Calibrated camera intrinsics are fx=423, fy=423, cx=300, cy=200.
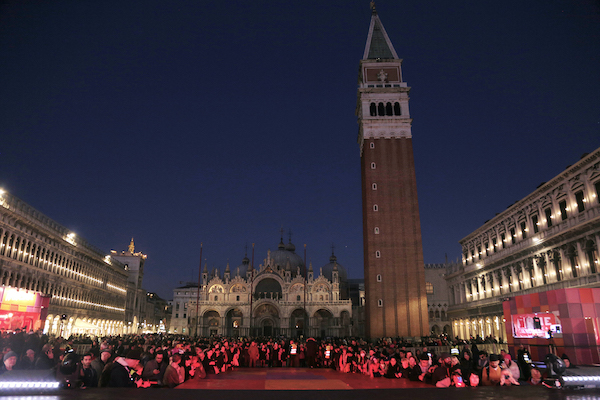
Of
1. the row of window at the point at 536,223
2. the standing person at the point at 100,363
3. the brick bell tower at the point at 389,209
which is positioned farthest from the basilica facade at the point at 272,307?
the standing person at the point at 100,363

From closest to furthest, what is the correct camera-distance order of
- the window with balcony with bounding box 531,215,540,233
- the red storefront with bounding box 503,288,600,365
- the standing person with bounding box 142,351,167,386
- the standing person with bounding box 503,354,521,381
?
the standing person with bounding box 142,351,167,386 < the standing person with bounding box 503,354,521,381 < the red storefront with bounding box 503,288,600,365 < the window with balcony with bounding box 531,215,540,233

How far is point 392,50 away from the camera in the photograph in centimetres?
5822

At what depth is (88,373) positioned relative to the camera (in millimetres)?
9922

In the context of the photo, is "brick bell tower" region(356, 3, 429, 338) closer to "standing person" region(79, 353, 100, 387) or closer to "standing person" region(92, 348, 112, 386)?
"standing person" region(92, 348, 112, 386)

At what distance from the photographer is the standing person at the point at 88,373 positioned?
9.83 m

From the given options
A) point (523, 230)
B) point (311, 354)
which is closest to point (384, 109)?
point (523, 230)

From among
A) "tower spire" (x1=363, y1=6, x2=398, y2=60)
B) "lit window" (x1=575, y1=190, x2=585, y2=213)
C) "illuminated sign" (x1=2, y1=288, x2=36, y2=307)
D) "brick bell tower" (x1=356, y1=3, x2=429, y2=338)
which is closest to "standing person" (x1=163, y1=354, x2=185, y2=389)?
"illuminated sign" (x1=2, y1=288, x2=36, y2=307)

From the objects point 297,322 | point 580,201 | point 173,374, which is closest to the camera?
point 173,374

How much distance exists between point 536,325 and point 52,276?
1643 inches

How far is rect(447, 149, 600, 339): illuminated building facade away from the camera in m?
27.7

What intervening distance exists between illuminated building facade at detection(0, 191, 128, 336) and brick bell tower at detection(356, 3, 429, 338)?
3181cm

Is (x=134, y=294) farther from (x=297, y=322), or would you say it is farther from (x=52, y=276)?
(x=52, y=276)

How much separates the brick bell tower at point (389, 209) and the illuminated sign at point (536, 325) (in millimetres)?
25242

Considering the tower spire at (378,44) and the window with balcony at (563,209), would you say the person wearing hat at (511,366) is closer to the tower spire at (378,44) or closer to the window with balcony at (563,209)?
the window with balcony at (563,209)
